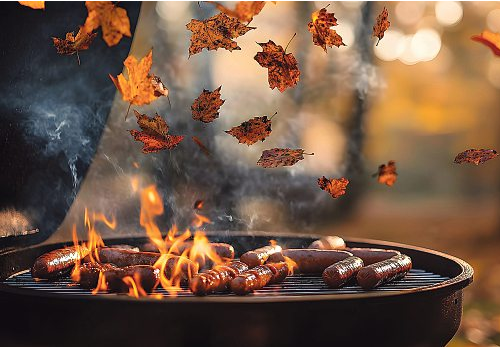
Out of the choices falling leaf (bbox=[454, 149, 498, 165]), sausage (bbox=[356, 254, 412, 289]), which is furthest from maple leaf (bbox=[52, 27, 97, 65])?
falling leaf (bbox=[454, 149, 498, 165])

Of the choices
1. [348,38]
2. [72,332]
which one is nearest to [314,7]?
[348,38]

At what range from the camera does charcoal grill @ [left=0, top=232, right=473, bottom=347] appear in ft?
9.57

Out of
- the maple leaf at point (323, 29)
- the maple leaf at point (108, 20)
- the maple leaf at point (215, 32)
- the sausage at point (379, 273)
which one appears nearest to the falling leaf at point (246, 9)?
the maple leaf at point (215, 32)

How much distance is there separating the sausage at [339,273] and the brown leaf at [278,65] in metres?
1.38

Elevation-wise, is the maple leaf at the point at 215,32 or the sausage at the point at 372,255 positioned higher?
the maple leaf at the point at 215,32

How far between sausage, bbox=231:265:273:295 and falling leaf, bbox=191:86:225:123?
52.6 inches

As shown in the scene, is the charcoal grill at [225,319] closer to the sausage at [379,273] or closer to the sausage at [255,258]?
the sausage at [379,273]

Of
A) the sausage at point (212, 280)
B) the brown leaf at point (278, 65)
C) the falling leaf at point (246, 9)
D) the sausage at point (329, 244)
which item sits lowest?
the sausage at point (212, 280)

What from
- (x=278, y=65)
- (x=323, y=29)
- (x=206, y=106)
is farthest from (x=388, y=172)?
(x=206, y=106)

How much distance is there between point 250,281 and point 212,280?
8.0 inches

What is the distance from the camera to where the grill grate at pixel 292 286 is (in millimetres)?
3729

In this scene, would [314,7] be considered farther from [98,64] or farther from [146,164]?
[98,64]

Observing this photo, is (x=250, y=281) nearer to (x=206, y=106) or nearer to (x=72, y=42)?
(x=206, y=106)

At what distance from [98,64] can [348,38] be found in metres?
6.46
